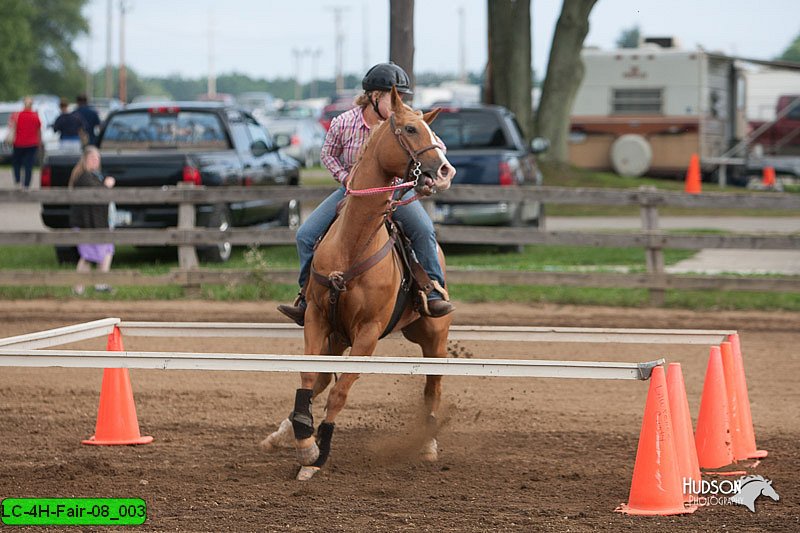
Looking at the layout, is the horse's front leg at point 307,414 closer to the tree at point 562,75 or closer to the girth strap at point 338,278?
the girth strap at point 338,278

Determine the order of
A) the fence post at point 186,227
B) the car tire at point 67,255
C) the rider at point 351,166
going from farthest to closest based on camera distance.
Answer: the car tire at point 67,255
the fence post at point 186,227
the rider at point 351,166

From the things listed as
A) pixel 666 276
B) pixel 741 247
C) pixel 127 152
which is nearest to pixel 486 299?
pixel 666 276

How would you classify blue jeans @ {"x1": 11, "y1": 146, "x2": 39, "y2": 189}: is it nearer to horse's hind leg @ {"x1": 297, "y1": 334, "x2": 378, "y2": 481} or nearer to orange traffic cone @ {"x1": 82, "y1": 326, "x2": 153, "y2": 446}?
orange traffic cone @ {"x1": 82, "y1": 326, "x2": 153, "y2": 446}

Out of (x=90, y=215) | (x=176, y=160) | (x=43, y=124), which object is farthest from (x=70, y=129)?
(x=43, y=124)

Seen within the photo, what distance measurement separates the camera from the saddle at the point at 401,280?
6.70 metres

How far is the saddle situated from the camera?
22.0 feet

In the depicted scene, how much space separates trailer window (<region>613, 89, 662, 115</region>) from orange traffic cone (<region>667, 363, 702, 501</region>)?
24329 millimetres

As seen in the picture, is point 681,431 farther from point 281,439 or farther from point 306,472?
point 281,439

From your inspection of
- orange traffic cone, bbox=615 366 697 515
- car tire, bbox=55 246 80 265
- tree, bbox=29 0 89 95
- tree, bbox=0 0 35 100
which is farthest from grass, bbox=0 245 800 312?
tree, bbox=29 0 89 95

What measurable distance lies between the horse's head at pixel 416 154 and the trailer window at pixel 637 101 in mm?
24178

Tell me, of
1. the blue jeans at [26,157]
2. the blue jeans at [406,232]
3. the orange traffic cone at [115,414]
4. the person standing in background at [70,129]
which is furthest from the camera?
the blue jeans at [26,157]

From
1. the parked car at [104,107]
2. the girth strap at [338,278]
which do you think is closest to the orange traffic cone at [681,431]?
the girth strap at [338,278]

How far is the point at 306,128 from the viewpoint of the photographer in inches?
1619

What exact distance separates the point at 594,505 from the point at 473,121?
1180 cm
